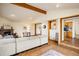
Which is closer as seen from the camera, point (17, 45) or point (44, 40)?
point (17, 45)

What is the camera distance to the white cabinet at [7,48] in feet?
6.45

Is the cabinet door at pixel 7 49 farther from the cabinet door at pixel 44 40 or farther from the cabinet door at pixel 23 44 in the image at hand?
the cabinet door at pixel 44 40

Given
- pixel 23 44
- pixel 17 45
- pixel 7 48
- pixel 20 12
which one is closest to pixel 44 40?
pixel 23 44

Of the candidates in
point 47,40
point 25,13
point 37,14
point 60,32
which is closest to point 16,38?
point 25,13

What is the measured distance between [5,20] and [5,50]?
949 mm

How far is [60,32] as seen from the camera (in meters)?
3.58

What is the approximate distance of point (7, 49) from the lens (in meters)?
2.07

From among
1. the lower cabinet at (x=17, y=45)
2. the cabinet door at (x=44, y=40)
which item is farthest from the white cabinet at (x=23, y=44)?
the cabinet door at (x=44, y=40)

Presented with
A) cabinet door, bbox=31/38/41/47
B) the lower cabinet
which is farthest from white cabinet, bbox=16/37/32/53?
cabinet door, bbox=31/38/41/47

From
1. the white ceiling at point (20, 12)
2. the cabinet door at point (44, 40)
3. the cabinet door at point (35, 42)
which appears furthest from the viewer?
the cabinet door at point (44, 40)

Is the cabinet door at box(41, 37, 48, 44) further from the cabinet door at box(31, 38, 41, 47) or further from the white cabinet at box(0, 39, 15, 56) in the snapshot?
the white cabinet at box(0, 39, 15, 56)

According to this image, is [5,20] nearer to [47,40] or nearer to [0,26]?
[0,26]

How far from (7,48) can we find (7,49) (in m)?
0.03

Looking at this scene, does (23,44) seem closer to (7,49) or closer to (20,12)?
(7,49)
